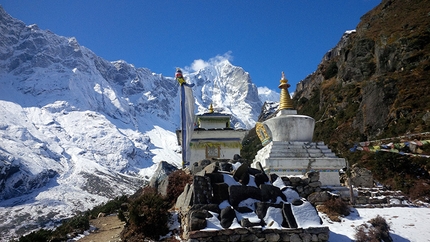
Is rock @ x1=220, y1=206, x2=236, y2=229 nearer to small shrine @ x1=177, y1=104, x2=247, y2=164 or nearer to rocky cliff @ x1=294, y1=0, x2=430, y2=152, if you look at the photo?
small shrine @ x1=177, y1=104, x2=247, y2=164

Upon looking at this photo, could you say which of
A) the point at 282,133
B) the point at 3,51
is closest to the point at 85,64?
the point at 3,51

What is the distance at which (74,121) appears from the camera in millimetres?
104688

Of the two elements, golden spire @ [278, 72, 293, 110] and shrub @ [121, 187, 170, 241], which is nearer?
shrub @ [121, 187, 170, 241]

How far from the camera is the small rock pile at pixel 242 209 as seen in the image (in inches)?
205

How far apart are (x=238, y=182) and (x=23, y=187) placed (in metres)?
65.3

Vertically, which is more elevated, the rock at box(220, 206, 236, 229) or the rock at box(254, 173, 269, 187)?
the rock at box(254, 173, 269, 187)

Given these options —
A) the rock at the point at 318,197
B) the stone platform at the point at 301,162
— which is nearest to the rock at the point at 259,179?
the rock at the point at 318,197

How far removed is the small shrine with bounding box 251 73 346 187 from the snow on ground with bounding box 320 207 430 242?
2.27m

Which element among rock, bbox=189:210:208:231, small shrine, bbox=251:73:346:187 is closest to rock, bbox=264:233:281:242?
rock, bbox=189:210:208:231

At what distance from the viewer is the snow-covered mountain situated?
2358 inches

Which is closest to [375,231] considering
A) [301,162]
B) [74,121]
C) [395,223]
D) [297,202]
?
[395,223]

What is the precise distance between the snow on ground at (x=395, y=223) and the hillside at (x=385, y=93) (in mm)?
5259

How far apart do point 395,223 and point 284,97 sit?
20.7ft

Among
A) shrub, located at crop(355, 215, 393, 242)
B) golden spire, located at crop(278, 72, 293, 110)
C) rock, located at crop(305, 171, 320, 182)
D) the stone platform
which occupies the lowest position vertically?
shrub, located at crop(355, 215, 393, 242)
